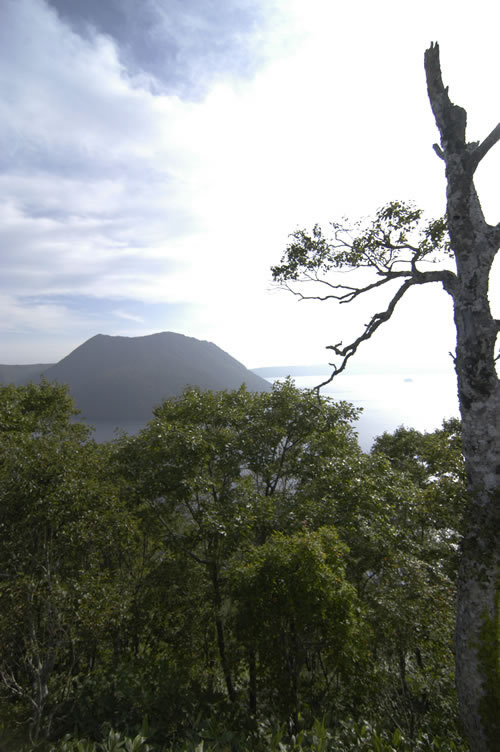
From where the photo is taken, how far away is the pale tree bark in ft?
17.9

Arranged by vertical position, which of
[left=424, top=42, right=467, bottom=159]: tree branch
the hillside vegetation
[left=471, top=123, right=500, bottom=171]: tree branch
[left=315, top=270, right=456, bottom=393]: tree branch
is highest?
[left=424, top=42, right=467, bottom=159]: tree branch

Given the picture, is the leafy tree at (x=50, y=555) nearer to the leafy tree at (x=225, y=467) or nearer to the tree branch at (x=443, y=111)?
the leafy tree at (x=225, y=467)

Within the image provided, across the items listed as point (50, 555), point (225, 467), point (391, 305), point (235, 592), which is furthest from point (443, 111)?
point (50, 555)

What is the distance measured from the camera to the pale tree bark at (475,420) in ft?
17.9

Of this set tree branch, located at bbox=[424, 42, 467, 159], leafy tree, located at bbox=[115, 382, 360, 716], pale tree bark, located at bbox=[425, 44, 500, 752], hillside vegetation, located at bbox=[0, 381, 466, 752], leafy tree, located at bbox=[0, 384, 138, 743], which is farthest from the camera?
leafy tree, located at bbox=[115, 382, 360, 716]

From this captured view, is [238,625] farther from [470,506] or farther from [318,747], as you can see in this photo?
[470,506]

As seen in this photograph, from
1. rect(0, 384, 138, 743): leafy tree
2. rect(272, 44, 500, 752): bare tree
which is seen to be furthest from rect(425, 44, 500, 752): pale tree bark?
rect(0, 384, 138, 743): leafy tree

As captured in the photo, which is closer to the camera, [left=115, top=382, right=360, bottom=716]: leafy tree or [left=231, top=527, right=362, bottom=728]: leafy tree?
[left=231, top=527, right=362, bottom=728]: leafy tree

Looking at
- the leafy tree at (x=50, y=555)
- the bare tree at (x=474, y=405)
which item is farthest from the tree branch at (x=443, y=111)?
the leafy tree at (x=50, y=555)

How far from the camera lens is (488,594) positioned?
5.64 meters

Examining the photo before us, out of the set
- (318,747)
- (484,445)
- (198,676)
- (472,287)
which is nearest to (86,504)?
(318,747)

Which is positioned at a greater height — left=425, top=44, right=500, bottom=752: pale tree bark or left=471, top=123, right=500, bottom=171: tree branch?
left=471, top=123, right=500, bottom=171: tree branch

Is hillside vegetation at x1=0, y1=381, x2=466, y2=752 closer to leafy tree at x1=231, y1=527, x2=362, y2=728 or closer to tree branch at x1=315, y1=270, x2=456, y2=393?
leafy tree at x1=231, y1=527, x2=362, y2=728

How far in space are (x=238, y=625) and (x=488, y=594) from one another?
439 centimetres
